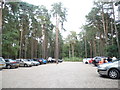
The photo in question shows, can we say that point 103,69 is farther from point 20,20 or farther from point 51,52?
point 51,52

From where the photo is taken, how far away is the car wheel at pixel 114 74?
7.31m

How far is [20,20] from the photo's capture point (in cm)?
2872

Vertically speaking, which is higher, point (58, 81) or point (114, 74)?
point (114, 74)

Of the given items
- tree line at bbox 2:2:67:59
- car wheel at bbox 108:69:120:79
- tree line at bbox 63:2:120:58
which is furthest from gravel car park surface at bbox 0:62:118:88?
tree line at bbox 2:2:67:59

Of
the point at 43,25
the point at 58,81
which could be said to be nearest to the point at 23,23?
the point at 43,25

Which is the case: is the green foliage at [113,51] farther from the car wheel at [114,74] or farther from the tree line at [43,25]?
the car wheel at [114,74]

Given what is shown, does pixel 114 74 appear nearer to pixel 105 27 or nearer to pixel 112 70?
pixel 112 70

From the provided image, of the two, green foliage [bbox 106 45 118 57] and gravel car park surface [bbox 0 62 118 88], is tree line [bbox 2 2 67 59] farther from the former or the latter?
green foliage [bbox 106 45 118 57]

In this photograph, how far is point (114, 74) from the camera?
740 centimetres

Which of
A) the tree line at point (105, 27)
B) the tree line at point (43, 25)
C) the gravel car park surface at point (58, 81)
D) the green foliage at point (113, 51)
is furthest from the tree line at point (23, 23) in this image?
the green foliage at point (113, 51)

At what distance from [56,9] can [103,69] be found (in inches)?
1121

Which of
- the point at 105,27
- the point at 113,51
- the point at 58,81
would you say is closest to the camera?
the point at 58,81

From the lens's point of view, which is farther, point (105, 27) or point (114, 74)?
point (105, 27)

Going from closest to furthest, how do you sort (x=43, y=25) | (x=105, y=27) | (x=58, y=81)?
(x=58, y=81), (x=105, y=27), (x=43, y=25)
